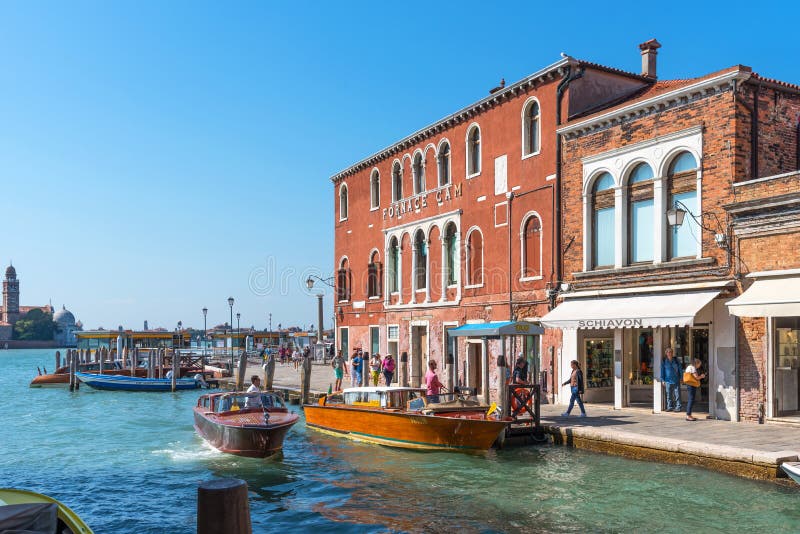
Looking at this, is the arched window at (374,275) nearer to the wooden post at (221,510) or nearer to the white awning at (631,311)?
the white awning at (631,311)

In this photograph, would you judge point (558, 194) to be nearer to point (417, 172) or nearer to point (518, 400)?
point (518, 400)

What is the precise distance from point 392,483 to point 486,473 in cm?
180

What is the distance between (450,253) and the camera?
2636cm

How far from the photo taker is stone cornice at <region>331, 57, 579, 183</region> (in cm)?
2091

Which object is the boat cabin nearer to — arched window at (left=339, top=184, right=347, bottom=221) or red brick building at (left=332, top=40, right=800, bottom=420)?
red brick building at (left=332, top=40, right=800, bottom=420)

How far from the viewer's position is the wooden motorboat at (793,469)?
35.0 feet

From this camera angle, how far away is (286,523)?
464 inches

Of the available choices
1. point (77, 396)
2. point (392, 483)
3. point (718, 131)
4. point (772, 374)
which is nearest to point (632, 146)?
point (718, 131)

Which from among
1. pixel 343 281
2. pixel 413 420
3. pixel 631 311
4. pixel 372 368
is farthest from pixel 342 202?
pixel 413 420

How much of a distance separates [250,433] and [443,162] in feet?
45.3

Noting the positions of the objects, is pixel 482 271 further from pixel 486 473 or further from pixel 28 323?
pixel 28 323

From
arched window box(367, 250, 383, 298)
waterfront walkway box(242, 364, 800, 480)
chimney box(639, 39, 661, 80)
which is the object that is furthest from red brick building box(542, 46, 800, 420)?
arched window box(367, 250, 383, 298)

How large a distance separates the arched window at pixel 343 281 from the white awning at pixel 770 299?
66.9 ft

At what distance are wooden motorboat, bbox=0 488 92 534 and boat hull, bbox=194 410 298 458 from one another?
30.3 ft
